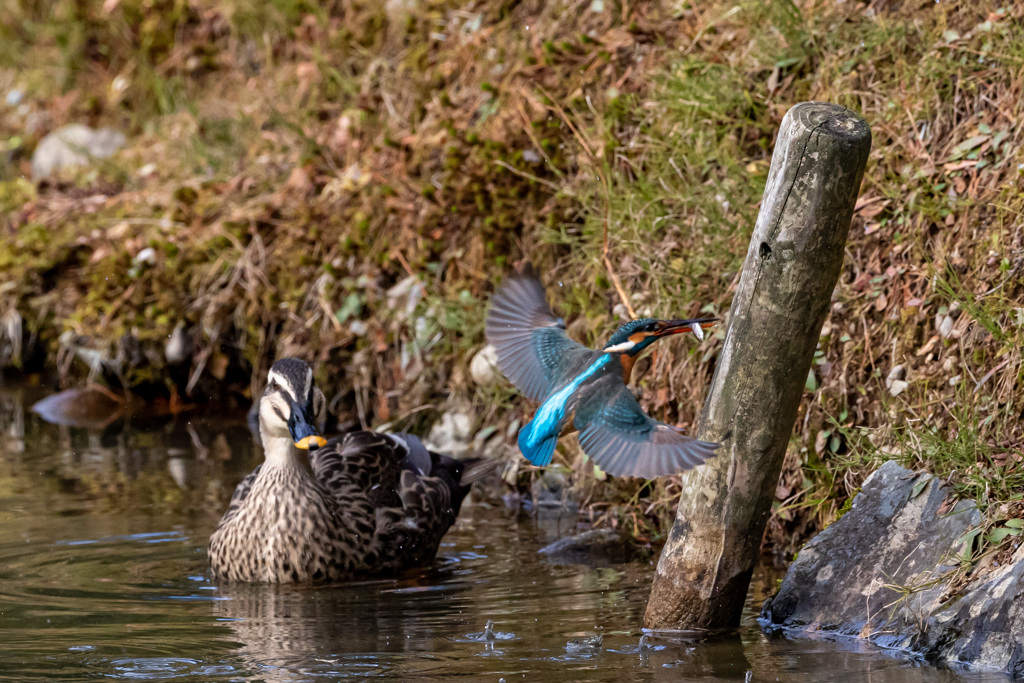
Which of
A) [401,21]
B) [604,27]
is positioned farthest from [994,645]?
[401,21]

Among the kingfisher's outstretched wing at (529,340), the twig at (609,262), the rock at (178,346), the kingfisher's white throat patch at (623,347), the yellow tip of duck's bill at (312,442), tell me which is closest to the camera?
the kingfisher's white throat patch at (623,347)

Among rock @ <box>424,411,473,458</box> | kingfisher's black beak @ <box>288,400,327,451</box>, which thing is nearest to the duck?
kingfisher's black beak @ <box>288,400,327,451</box>

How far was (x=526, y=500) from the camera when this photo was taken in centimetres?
671

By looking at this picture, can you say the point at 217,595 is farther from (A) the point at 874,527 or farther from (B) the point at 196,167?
(B) the point at 196,167

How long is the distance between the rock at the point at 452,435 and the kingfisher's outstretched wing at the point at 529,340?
2.38m

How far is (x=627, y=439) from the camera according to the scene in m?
3.91

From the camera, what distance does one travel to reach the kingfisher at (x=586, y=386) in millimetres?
3781

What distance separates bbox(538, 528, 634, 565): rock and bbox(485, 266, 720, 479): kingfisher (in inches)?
41.6

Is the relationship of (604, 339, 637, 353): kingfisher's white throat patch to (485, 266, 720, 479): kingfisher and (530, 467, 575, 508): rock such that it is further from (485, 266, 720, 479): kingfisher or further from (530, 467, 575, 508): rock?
(530, 467, 575, 508): rock

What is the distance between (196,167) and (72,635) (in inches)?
250

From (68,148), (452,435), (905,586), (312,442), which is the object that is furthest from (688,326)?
(68,148)

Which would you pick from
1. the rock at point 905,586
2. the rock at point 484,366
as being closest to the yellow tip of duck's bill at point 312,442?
the rock at point 905,586

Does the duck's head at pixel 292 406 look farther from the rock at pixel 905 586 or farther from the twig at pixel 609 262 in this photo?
the rock at pixel 905 586

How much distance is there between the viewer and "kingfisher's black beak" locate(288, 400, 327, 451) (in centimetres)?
496
